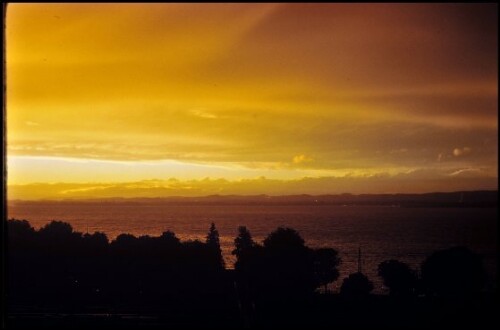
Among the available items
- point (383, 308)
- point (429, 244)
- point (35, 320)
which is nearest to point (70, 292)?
point (35, 320)

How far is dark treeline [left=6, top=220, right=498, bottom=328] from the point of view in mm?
6090

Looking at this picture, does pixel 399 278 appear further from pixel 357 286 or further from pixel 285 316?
pixel 285 316

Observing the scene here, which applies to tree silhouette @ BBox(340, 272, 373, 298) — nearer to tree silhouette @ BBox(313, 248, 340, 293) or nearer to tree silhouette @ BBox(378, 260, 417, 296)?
tree silhouette @ BBox(378, 260, 417, 296)

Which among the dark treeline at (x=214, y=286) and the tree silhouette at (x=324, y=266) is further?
the tree silhouette at (x=324, y=266)

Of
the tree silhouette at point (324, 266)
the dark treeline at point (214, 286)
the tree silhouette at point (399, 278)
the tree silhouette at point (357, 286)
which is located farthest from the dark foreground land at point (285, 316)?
the tree silhouette at point (324, 266)

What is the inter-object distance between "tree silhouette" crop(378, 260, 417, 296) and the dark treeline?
0.08 feet

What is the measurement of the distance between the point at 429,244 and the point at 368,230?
1309cm

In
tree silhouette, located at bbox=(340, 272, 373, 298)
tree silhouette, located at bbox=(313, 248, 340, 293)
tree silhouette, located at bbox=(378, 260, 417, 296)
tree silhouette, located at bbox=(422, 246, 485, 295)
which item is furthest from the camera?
tree silhouette, located at bbox=(313, 248, 340, 293)

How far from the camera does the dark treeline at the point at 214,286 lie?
Result: 20.0ft

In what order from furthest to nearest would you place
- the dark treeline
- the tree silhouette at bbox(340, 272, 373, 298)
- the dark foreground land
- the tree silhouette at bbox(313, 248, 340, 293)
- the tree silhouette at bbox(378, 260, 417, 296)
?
the tree silhouette at bbox(313, 248, 340, 293) < the tree silhouette at bbox(378, 260, 417, 296) < the tree silhouette at bbox(340, 272, 373, 298) < the dark treeline < the dark foreground land

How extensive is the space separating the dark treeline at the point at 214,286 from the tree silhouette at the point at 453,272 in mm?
24

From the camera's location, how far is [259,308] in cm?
696

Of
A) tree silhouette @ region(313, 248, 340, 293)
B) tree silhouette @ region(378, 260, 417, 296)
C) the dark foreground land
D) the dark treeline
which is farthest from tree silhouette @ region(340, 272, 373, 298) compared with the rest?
the dark foreground land

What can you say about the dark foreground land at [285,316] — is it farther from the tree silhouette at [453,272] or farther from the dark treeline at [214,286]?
the tree silhouette at [453,272]
